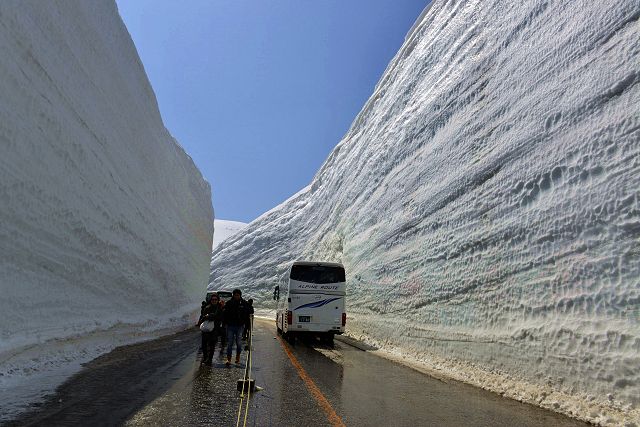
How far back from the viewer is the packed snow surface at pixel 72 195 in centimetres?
860

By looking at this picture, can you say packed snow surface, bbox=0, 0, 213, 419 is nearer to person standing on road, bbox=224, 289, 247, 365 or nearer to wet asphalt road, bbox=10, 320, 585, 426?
wet asphalt road, bbox=10, 320, 585, 426

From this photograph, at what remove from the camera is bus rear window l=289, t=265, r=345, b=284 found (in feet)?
51.4

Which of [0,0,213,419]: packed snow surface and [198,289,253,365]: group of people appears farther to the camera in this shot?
[198,289,253,365]: group of people

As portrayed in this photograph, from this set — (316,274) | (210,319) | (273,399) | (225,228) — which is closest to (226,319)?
(210,319)

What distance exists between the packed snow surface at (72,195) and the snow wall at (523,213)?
288 inches

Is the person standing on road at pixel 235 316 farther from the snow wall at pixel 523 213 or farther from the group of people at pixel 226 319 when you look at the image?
the snow wall at pixel 523 213

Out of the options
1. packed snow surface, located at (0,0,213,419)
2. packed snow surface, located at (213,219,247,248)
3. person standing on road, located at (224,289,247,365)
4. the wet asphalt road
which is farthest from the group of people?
packed snow surface, located at (213,219,247,248)

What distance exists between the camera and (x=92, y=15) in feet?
50.4

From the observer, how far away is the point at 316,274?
15.7 metres

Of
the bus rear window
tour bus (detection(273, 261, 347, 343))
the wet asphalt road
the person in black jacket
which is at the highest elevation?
the bus rear window

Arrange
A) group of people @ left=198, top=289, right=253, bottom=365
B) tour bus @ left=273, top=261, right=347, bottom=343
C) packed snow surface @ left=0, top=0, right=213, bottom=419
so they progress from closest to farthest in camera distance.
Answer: packed snow surface @ left=0, top=0, right=213, bottom=419 < group of people @ left=198, top=289, right=253, bottom=365 < tour bus @ left=273, top=261, right=347, bottom=343

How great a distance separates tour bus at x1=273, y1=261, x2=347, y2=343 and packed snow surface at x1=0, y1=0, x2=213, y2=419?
5479 millimetres

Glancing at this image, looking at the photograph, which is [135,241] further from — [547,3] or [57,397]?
[547,3]

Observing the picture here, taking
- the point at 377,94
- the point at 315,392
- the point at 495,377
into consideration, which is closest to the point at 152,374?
the point at 315,392
